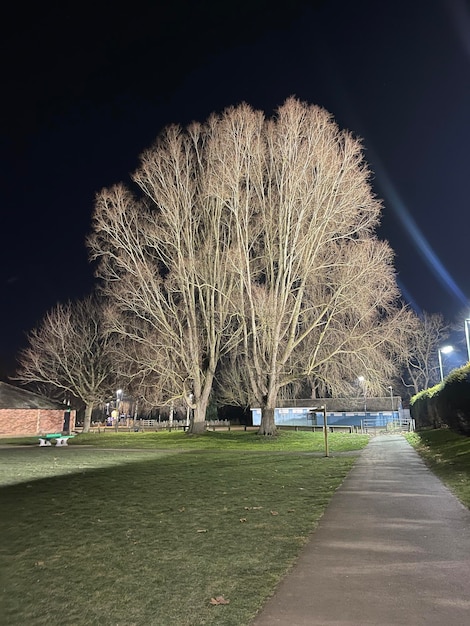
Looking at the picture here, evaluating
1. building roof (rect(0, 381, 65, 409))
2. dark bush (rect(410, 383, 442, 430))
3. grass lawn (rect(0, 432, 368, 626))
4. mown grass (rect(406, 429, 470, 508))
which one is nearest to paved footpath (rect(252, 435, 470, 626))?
grass lawn (rect(0, 432, 368, 626))

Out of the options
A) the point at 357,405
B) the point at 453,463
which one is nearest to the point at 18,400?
the point at 357,405

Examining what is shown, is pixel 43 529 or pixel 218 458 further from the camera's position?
pixel 218 458

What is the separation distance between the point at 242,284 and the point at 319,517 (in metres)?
22.6

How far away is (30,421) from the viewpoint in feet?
150

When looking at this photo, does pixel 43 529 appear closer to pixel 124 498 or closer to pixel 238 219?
pixel 124 498

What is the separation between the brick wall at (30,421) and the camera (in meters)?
44.3

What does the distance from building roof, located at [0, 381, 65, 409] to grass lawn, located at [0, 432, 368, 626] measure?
34.5 metres

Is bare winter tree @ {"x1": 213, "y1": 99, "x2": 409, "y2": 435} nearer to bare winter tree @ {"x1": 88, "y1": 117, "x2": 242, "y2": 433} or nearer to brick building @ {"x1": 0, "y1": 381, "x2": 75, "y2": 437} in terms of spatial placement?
bare winter tree @ {"x1": 88, "y1": 117, "x2": 242, "y2": 433}

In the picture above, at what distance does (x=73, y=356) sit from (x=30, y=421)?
22.7 feet

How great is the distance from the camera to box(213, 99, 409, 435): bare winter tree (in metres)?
28.5

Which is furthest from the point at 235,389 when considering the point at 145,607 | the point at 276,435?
the point at 145,607

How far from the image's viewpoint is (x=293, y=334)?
2994 cm

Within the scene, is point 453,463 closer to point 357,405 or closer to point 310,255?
point 310,255

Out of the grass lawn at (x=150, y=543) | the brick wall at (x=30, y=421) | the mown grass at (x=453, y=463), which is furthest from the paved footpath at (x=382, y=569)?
the brick wall at (x=30, y=421)
